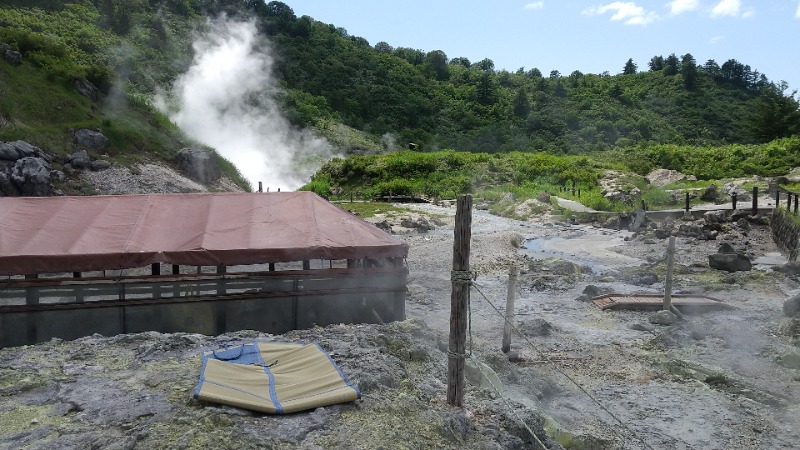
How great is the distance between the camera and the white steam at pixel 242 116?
52656 millimetres

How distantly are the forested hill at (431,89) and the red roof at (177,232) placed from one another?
4500cm

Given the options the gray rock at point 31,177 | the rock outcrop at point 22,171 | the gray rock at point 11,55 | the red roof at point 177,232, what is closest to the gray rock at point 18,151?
the rock outcrop at point 22,171

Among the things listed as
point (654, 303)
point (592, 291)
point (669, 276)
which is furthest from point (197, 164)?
point (669, 276)

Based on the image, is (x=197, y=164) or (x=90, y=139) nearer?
(x=90, y=139)

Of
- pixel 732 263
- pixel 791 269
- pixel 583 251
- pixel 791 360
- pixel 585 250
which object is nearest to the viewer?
pixel 791 360

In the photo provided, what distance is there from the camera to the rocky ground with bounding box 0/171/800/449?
21.4 feet

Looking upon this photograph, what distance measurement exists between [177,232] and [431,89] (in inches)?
3512

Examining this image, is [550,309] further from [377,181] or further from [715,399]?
[377,181]

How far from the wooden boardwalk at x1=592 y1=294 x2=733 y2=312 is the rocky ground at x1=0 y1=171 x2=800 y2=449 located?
11.8 inches

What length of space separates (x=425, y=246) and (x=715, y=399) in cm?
1660

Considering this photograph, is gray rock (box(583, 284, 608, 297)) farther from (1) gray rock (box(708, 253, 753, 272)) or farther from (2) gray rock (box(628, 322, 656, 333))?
(1) gray rock (box(708, 253, 753, 272))

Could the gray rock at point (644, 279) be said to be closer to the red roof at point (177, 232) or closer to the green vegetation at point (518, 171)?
the red roof at point (177, 232)

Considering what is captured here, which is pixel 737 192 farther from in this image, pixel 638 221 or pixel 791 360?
pixel 791 360

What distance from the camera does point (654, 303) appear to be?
55.2 feet
